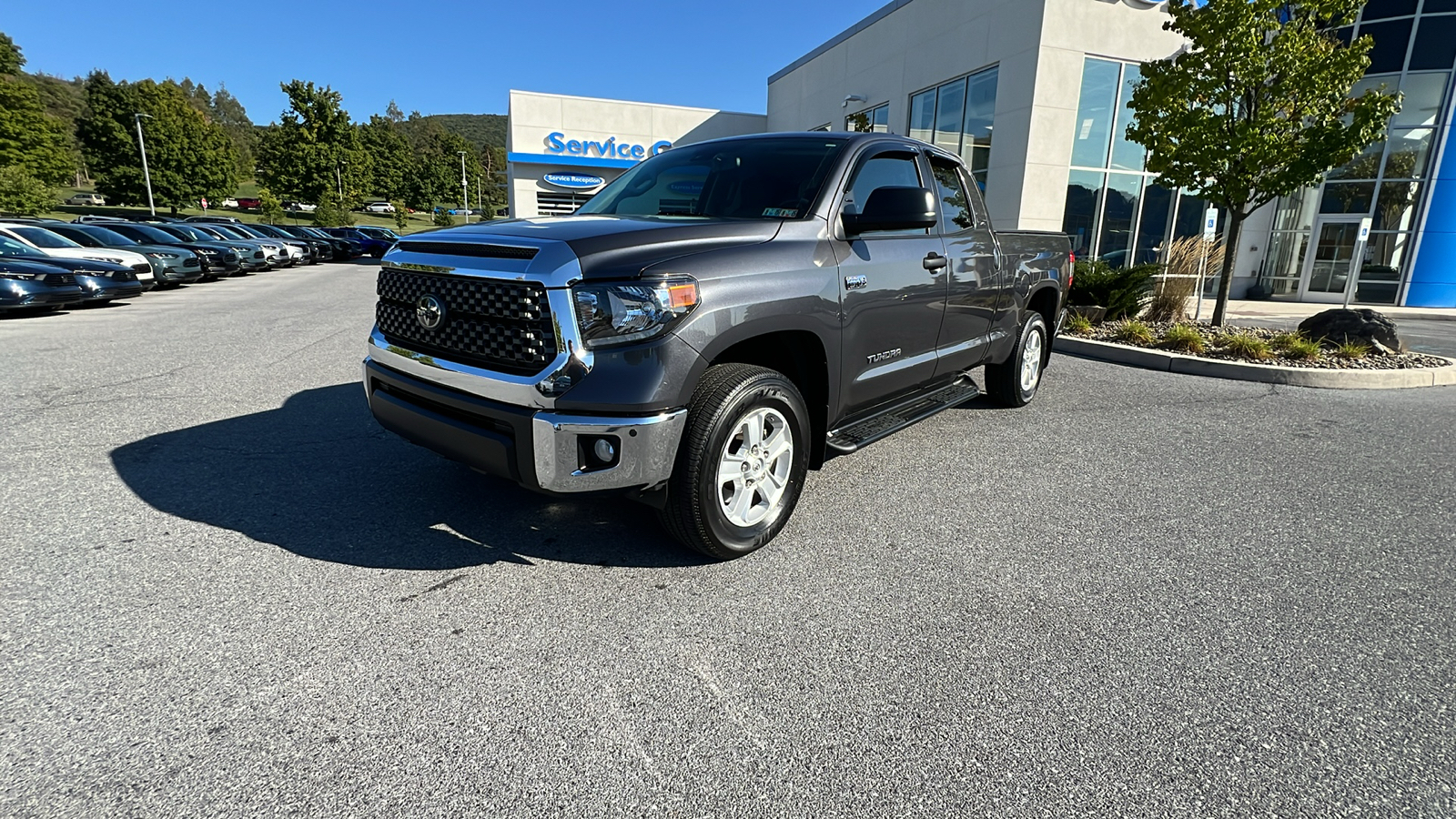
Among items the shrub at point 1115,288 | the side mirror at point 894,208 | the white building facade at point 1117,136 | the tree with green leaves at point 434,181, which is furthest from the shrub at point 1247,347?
the tree with green leaves at point 434,181

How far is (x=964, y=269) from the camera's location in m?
4.64

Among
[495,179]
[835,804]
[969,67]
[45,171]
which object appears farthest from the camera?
[495,179]

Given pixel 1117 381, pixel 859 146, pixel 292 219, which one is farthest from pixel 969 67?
pixel 292 219

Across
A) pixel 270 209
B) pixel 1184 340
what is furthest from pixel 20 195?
pixel 1184 340

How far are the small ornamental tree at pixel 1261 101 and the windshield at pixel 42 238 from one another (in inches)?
780

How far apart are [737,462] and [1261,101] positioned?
35.0 ft

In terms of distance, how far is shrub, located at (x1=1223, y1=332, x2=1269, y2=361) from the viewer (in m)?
8.51

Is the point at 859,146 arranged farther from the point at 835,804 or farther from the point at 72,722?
the point at 72,722

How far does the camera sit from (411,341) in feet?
11.0

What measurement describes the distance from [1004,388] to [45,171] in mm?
67026

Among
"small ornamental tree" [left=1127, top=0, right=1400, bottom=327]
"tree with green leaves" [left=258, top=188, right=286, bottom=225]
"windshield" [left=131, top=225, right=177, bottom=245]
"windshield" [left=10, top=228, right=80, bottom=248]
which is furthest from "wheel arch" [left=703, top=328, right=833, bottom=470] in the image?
"tree with green leaves" [left=258, top=188, right=286, bottom=225]

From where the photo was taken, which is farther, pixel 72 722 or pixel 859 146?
pixel 859 146

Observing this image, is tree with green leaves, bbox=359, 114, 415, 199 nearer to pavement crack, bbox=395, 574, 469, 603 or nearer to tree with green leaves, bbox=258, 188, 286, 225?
tree with green leaves, bbox=258, 188, 286, 225

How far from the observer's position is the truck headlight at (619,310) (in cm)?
275
